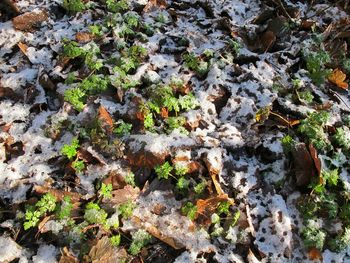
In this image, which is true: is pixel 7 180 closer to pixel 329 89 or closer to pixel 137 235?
pixel 137 235

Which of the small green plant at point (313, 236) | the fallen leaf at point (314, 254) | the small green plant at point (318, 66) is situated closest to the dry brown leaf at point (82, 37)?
the small green plant at point (318, 66)

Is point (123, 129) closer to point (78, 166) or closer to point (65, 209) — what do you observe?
point (78, 166)

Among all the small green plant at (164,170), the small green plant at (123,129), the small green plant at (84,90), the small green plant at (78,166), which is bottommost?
the small green plant at (164,170)

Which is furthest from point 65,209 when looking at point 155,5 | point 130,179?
point 155,5

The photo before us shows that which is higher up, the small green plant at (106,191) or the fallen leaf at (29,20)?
the fallen leaf at (29,20)

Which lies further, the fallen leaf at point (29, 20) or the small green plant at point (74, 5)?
the small green plant at point (74, 5)

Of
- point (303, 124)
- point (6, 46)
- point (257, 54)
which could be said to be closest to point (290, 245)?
point (303, 124)

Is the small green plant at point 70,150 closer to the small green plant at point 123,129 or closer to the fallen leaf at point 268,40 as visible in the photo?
the small green plant at point 123,129

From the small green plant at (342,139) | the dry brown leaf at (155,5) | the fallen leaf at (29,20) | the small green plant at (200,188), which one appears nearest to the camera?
the small green plant at (200,188)
